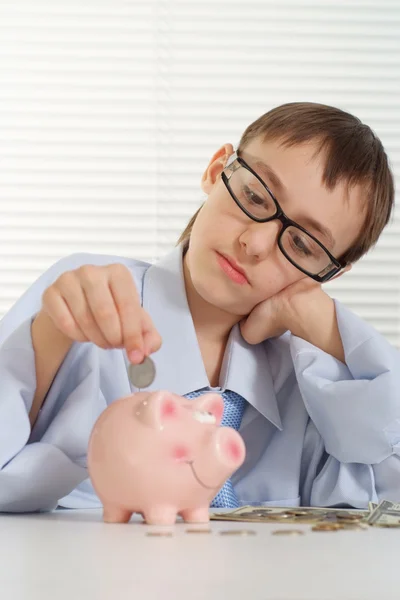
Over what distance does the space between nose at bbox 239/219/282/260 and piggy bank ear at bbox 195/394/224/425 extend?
328 mm

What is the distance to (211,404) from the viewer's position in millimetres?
831

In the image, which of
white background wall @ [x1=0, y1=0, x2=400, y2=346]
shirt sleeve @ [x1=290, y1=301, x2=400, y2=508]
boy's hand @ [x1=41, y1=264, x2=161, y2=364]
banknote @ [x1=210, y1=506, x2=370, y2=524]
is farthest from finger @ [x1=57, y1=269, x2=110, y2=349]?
white background wall @ [x1=0, y1=0, x2=400, y2=346]

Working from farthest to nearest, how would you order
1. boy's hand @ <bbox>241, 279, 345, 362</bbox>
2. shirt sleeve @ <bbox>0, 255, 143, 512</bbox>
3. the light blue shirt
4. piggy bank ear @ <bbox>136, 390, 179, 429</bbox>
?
boy's hand @ <bbox>241, 279, 345, 362</bbox> < the light blue shirt < shirt sleeve @ <bbox>0, 255, 143, 512</bbox> < piggy bank ear @ <bbox>136, 390, 179, 429</bbox>

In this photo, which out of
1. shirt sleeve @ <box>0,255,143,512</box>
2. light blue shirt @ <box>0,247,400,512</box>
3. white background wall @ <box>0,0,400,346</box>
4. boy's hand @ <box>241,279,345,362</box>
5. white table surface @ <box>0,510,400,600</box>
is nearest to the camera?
white table surface @ <box>0,510,400,600</box>

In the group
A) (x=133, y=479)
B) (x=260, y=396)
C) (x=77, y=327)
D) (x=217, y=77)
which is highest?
(x=217, y=77)

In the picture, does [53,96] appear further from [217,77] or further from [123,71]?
[217,77]

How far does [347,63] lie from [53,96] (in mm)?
824

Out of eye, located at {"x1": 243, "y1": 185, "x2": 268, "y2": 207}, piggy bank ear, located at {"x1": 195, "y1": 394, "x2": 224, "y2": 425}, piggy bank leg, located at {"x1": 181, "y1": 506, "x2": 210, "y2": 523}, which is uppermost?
eye, located at {"x1": 243, "y1": 185, "x2": 268, "y2": 207}

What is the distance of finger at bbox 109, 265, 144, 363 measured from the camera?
78 cm

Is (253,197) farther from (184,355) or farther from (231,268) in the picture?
(184,355)

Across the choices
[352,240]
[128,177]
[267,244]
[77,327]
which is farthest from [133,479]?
[128,177]

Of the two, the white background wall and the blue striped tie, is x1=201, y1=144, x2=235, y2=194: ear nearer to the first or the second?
the blue striped tie

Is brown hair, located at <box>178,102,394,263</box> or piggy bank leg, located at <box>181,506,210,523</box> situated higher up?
brown hair, located at <box>178,102,394,263</box>

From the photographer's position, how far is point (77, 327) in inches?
32.4
